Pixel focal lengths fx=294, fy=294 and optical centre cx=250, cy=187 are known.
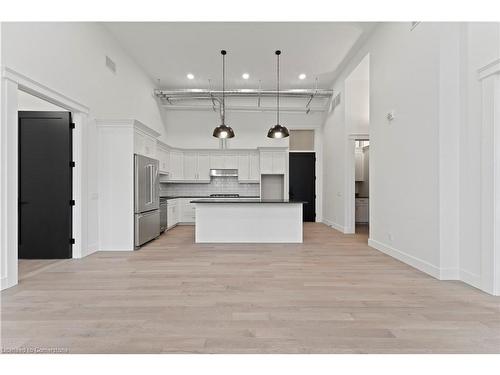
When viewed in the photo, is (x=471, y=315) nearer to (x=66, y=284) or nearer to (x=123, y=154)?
(x=66, y=284)

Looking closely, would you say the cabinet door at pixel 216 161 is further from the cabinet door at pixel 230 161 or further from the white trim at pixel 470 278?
the white trim at pixel 470 278

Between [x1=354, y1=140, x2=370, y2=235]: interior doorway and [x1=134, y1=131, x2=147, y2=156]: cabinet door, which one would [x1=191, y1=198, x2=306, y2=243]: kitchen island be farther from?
[x1=354, y1=140, x2=370, y2=235]: interior doorway

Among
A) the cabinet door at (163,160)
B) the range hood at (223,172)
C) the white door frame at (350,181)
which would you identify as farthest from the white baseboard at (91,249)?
the white door frame at (350,181)

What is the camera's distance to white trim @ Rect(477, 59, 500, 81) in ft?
10.5

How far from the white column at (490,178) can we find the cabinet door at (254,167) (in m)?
7.12

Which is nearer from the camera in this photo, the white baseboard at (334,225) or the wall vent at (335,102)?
the white baseboard at (334,225)

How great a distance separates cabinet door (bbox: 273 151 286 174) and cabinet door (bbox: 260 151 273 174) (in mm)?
135

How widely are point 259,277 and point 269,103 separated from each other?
7.53 metres

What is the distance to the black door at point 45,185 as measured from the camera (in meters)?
4.89

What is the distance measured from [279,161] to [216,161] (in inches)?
85.0

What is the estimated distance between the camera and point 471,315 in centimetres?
272

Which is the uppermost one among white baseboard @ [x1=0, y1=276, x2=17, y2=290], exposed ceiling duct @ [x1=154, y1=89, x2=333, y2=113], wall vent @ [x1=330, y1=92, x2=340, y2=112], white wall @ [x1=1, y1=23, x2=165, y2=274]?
exposed ceiling duct @ [x1=154, y1=89, x2=333, y2=113]

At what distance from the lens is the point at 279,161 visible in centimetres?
994

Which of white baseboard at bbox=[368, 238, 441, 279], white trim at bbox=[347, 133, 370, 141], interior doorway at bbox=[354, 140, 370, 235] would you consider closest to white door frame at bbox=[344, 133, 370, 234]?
white trim at bbox=[347, 133, 370, 141]
